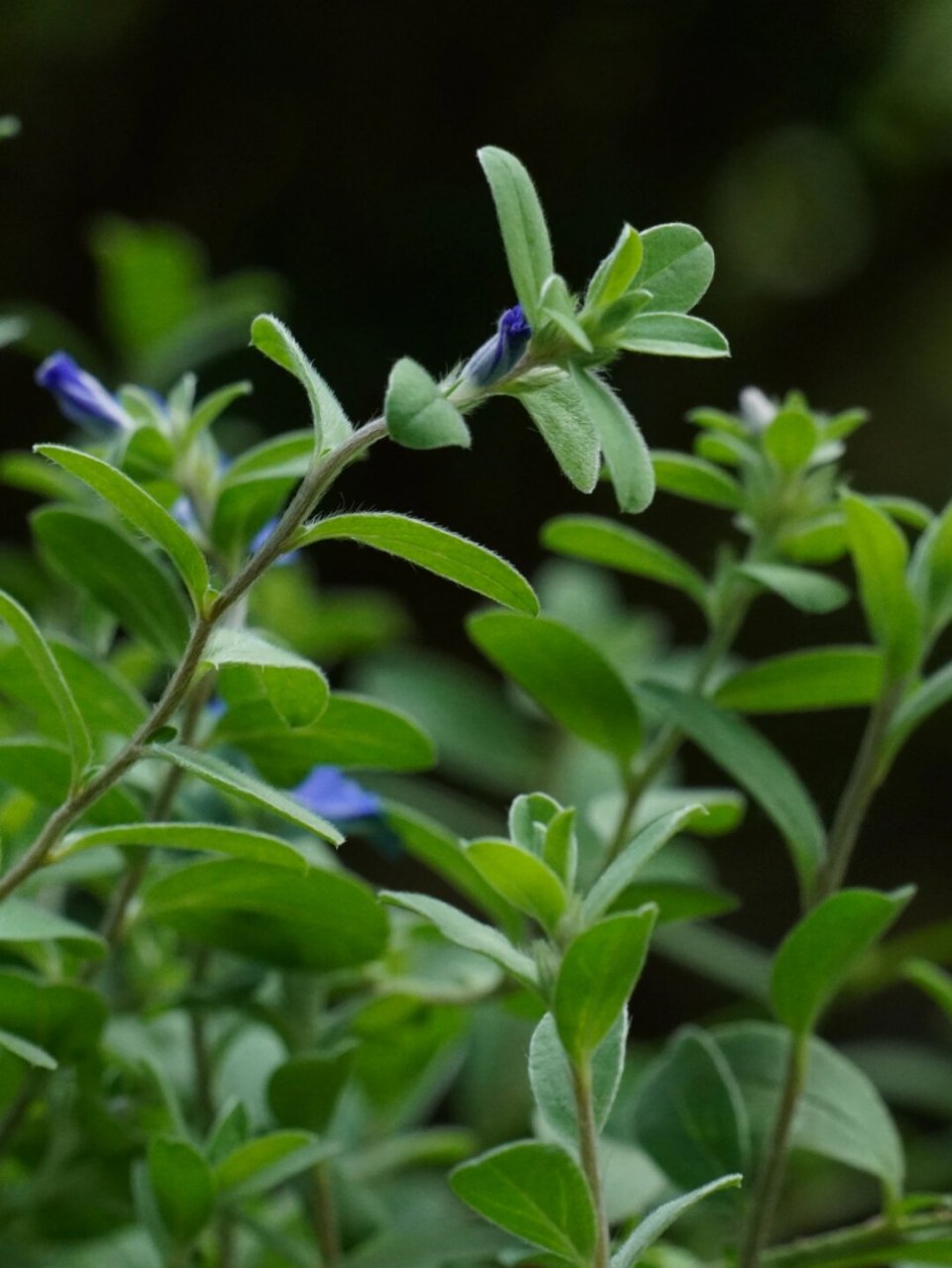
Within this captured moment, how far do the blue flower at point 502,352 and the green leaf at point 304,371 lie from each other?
3 cm

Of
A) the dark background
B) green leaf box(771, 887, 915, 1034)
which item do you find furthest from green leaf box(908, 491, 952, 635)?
the dark background

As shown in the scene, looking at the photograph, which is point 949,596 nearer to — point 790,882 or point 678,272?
point 678,272

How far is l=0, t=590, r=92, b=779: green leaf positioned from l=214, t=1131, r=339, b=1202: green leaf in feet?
0.41

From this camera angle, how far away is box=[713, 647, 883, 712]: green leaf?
20.5 inches

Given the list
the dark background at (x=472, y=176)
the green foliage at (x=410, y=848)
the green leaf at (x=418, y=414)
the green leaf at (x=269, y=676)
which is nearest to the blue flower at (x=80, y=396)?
the green foliage at (x=410, y=848)

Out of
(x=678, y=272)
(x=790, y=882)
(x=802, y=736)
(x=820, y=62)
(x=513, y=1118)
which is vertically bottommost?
(x=790, y=882)

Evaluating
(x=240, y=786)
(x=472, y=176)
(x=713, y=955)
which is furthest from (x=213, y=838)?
(x=472, y=176)

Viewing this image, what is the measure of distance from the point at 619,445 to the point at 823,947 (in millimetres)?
167

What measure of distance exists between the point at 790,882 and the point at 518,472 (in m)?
0.45

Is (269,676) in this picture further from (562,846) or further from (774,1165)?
(774,1165)

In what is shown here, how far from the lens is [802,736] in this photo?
4.69 ft

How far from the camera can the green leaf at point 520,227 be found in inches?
13.9

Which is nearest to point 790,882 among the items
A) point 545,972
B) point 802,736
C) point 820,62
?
point 802,736

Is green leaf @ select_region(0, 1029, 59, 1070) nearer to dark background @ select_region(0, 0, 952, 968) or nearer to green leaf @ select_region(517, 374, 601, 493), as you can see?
green leaf @ select_region(517, 374, 601, 493)
